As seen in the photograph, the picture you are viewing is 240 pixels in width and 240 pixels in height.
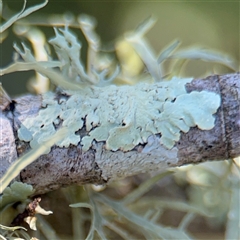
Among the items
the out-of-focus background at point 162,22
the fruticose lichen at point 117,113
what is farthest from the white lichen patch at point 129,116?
the out-of-focus background at point 162,22

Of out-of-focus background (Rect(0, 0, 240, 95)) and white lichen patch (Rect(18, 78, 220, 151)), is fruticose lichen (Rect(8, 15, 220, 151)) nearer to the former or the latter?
white lichen patch (Rect(18, 78, 220, 151))

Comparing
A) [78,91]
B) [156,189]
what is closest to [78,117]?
[78,91]

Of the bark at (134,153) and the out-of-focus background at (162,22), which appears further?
the out-of-focus background at (162,22)

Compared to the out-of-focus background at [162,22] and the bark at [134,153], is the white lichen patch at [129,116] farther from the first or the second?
the out-of-focus background at [162,22]

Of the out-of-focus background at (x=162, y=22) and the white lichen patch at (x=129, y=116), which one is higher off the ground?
the out-of-focus background at (x=162, y=22)

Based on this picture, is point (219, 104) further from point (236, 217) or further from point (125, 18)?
point (125, 18)

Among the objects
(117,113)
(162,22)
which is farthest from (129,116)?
(162,22)

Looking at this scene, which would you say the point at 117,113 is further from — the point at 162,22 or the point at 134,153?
the point at 162,22

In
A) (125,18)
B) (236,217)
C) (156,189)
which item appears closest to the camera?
(236,217)

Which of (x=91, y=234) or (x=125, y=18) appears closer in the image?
(x=91, y=234)
